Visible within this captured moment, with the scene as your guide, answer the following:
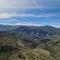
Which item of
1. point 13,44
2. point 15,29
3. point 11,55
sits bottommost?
point 11,55

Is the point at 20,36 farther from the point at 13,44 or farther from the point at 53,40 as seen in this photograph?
the point at 53,40

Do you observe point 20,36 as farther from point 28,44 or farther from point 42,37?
point 42,37

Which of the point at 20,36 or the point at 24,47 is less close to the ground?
the point at 20,36

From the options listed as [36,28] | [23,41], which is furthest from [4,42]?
[36,28]

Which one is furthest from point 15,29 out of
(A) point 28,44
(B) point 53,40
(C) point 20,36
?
(B) point 53,40

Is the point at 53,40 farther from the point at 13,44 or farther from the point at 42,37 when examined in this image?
the point at 13,44

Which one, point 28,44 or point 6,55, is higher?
point 28,44
